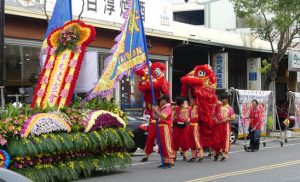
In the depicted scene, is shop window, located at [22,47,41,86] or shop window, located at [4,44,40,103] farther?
shop window, located at [22,47,41,86]

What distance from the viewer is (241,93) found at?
18.1 meters

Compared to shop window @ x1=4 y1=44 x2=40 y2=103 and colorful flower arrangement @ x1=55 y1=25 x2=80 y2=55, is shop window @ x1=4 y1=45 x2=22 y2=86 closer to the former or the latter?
shop window @ x1=4 y1=44 x2=40 y2=103

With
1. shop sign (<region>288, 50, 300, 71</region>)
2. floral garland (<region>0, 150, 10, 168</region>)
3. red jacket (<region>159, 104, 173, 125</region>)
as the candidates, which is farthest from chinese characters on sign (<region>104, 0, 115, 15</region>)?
shop sign (<region>288, 50, 300, 71</region>)

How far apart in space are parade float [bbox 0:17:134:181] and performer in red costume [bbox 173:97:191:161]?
109 inches

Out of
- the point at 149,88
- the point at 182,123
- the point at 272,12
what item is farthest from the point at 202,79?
the point at 272,12

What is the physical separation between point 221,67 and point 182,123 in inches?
474

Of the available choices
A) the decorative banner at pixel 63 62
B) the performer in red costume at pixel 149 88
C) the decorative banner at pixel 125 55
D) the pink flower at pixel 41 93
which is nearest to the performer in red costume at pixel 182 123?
the performer in red costume at pixel 149 88

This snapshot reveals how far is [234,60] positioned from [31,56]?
14.4 metres

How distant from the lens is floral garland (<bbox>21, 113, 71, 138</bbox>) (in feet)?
32.4

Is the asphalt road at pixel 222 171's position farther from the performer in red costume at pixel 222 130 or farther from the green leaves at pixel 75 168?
the performer in red costume at pixel 222 130

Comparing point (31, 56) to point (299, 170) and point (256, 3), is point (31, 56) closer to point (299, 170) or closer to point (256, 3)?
point (299, 170)

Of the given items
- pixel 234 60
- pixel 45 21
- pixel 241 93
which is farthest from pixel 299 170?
pixel 234 60

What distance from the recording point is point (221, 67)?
26156mm

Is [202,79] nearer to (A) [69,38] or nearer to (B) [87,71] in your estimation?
(B) [87,71]
